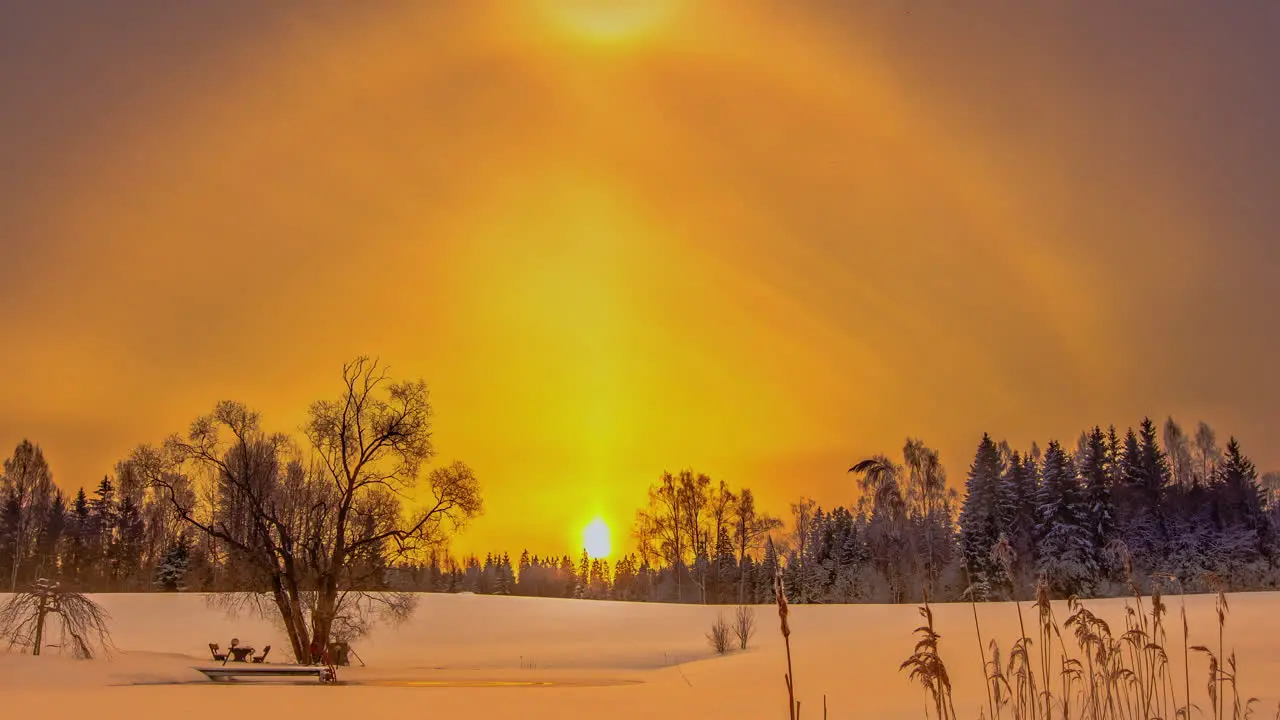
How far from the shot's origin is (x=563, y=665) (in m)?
37.0

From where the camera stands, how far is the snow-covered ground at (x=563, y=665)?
17.0 m

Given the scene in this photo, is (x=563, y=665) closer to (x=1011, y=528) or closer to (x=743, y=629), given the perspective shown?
(x=743, y=629)

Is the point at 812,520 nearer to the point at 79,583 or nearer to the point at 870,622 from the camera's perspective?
the point at 870,622

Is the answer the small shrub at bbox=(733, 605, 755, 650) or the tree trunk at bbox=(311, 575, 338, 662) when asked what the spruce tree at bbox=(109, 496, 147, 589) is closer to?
the tree trunk at bbox=(311, 575, 338, 662)

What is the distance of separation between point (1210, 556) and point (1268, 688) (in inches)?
2163

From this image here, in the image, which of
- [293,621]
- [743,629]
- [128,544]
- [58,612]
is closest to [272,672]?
[58,612]

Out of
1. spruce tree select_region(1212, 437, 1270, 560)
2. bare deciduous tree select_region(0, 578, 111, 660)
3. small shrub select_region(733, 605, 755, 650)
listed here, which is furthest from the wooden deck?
spruce tree select_region(1212, 437, 1270, 560)

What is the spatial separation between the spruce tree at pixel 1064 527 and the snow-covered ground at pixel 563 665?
1954 cm

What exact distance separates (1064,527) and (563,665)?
135ft

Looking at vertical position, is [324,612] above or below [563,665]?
above

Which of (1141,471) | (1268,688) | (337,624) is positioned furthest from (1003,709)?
(1141,471)

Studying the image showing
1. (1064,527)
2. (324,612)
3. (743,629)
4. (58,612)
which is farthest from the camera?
(1064,527)

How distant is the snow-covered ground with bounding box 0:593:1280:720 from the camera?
16984 millimetres

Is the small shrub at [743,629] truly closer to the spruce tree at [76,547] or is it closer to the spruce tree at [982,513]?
the spruce tree at [982,513]
